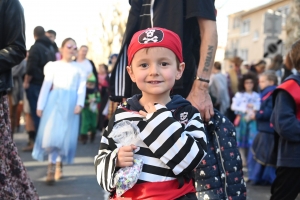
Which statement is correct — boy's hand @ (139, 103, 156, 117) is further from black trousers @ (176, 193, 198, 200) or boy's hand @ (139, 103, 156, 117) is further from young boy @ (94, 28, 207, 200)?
black trousers @ (176, 193, 198, 200)

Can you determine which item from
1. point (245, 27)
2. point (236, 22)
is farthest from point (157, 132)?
point (236, 22)

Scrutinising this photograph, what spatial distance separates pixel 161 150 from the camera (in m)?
2.88

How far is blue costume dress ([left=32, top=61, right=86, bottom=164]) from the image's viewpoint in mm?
8086

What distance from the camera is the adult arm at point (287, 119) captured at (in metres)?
5.13

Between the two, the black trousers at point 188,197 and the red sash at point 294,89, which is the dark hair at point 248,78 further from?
the black trousers at point 188,197

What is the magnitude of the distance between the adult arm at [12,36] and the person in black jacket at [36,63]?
604 cm

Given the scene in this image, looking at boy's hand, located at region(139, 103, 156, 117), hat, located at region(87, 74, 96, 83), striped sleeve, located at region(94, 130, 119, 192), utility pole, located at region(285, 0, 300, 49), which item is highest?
utility pole, located at region(285, 0, 300, 49)

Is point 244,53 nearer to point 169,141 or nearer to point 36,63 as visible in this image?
point 36,63

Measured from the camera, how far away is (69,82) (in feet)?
27.2

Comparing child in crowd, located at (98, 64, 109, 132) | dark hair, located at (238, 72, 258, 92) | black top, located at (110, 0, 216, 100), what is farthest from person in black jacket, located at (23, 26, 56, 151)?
black top, located at (110, 0, 216, 100)

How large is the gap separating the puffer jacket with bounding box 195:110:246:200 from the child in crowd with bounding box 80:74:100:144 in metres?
9.61

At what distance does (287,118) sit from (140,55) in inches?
98.1

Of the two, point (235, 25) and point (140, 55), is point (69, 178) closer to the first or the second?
point (140, 55)

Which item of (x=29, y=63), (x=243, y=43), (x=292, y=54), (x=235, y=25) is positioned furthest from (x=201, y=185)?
(x=235, y=25)
